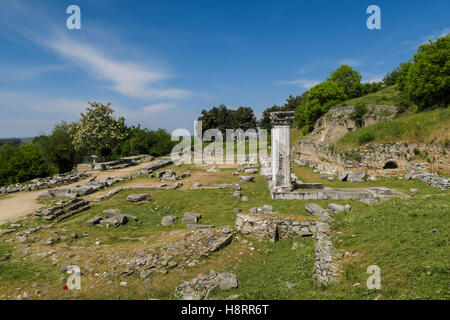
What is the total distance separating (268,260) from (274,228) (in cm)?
144

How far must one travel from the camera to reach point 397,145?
1653 cm

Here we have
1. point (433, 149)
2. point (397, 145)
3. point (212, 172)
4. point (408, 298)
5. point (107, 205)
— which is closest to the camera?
point (408, 298)

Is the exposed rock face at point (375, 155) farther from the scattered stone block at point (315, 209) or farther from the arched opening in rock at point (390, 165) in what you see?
the scattered stone block at point (315, 209)

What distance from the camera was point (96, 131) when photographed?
27.7m

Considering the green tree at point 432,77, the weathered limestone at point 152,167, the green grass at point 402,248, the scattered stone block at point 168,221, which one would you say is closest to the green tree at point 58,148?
the weathered limestone at point 152,167

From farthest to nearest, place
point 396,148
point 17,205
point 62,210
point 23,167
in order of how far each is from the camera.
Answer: point 23,167 → point 396,148 → point 17,205 → point 62,210

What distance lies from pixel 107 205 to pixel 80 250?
18.9ft

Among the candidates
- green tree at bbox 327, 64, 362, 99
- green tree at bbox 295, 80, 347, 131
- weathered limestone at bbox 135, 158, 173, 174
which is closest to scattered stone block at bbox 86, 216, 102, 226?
weathered limestone at bbox 135, 158, 173, 174

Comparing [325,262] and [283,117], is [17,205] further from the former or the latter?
[325,262]

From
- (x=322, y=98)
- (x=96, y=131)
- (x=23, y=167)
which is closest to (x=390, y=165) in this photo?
(x=322, y=98)

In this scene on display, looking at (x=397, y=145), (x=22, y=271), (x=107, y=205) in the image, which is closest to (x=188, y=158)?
(x=107, y=205)

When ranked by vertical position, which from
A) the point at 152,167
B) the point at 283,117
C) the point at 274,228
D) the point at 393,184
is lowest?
the point at 274,228

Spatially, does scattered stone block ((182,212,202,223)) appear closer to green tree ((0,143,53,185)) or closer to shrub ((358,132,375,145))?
shrub ((358,132,375,145))
